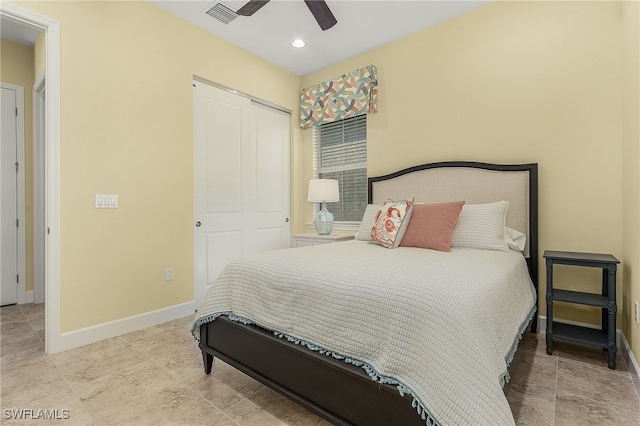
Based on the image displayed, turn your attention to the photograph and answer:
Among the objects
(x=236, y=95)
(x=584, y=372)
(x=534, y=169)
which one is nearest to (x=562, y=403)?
(x=584, y=372)

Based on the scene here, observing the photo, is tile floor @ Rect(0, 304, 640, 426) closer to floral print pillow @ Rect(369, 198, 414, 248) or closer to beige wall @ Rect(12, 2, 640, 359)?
beige wall @ Rect(12, 2, 640, 359)

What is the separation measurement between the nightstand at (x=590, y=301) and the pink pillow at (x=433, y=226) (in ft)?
2.15

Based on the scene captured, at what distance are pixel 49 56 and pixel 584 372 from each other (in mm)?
4069

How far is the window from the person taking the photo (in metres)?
3.79

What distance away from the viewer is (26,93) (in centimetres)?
339

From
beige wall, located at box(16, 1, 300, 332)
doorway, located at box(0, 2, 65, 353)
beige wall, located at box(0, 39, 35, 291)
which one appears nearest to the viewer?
doorway, located at box(0, 2, 65, 353)

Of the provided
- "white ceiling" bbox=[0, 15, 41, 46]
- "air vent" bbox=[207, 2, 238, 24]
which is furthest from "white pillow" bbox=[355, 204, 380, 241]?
"white ceiling" bbox=[0, 15, 41, 46]

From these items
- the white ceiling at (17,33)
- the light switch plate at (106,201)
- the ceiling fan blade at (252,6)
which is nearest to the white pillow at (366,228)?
the ceiling fan blade at (252,6)

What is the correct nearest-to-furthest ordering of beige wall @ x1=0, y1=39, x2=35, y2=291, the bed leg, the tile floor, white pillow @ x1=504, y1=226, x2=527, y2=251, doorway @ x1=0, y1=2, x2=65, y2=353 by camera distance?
the tile floor
the bed leg
doorway @ x1=0, y1=2, x2=65, y2=353
white pillow @ x1=504, y1=226, x2=527, y2=251
beige wall @ x1=0, y1=39, x2=35, y2=291

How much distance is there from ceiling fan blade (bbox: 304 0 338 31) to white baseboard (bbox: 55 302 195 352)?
2.79 meters

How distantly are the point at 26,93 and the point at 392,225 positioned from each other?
4108 millimetres

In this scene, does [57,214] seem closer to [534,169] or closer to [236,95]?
[236,95]

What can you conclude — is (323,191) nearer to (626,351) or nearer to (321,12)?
(321,12)

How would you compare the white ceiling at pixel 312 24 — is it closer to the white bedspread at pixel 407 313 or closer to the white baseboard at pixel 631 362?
the white bedspread at pixel 407 313
